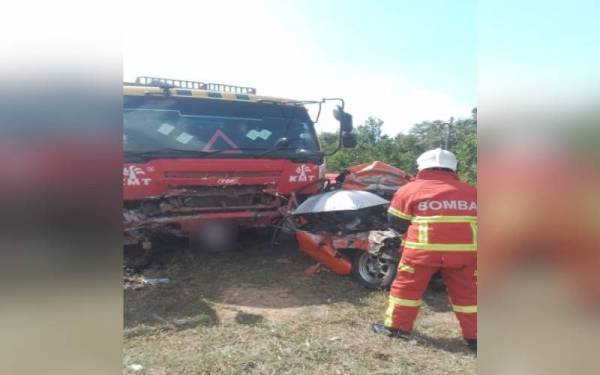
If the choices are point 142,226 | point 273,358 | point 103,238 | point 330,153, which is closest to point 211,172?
point 142,226

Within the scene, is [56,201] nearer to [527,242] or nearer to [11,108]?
[11,108]

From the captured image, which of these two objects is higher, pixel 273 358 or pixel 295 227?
pixel 295 227

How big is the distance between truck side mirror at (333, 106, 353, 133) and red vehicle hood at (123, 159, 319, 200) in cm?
69

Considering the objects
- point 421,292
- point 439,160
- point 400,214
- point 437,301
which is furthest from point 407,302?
point 439,160

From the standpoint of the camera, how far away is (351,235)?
4.38m

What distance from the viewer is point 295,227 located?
5.06m

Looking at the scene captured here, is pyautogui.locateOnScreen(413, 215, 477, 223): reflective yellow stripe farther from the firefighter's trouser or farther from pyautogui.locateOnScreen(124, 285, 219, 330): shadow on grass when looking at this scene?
→ pyautogui.locateOnScreen(124, 285, 219, 330): shadow on grass

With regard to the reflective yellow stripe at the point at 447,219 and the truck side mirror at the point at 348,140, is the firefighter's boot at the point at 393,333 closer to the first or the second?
the reflective yellow stripe at the point at 447,219

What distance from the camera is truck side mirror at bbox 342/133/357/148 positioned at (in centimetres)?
566

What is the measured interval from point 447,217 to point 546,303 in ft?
7.27

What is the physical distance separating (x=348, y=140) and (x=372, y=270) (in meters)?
1.96

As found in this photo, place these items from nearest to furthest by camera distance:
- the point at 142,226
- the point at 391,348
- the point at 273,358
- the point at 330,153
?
the point at 273,358 → the point at 391,348 → the point at 142,226 → the point at 330,153

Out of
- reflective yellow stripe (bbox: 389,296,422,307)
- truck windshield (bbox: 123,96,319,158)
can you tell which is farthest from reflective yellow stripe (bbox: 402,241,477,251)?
truck windshield (bbox: 123,96,319,158)

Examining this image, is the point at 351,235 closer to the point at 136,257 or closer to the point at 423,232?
the point at 423,232
